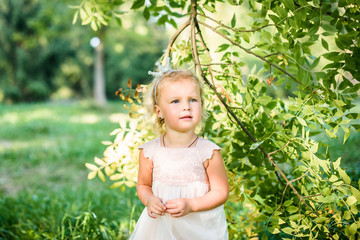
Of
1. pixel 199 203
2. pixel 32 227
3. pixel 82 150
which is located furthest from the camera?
pixel 82 150

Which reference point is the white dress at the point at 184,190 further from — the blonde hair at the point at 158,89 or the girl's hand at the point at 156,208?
the blonde hair at the point at 158,89

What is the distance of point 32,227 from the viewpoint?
2936 millimetres

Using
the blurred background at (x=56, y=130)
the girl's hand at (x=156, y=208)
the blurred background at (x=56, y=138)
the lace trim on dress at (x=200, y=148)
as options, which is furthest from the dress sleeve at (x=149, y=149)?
the blurred background at (x=56, y=130)

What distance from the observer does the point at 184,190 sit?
162cm

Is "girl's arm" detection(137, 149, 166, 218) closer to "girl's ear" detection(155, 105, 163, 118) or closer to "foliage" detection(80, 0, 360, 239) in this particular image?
"girl's ear" detection(155, 105, 163, 118)

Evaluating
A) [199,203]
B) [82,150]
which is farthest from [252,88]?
[82,150]

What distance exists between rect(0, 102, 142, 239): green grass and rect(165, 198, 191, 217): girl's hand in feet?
4.12

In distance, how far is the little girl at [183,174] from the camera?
161cm

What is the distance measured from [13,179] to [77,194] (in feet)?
5.37

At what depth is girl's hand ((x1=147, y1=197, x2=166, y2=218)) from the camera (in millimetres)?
1534

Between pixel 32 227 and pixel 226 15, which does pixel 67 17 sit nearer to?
pixel 226 15

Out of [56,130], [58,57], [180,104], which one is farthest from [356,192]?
[58,57]

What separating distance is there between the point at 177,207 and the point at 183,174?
0.18 m

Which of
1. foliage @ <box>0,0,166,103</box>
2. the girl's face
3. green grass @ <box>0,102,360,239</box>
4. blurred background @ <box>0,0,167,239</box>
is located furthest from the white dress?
foliage @ <box>0,0,166,103</box>
